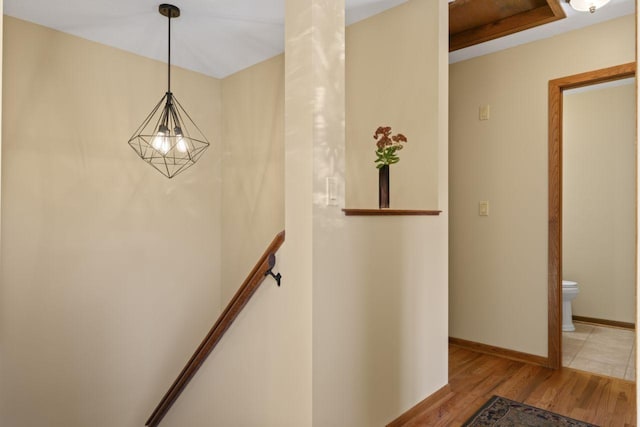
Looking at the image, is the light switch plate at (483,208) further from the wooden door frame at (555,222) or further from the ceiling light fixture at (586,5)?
the ceiling light fixture at (586,5)

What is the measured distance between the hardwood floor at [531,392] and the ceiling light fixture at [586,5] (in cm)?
222

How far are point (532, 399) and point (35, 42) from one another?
13.8 ft

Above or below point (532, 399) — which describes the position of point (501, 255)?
above

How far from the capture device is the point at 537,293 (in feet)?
10.2

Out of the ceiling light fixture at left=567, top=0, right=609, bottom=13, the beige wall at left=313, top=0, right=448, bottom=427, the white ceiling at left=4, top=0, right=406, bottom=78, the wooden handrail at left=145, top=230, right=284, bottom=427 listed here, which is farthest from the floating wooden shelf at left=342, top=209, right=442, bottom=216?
the ceiling light fixture at left=567, top=0, right=609, bottom=13

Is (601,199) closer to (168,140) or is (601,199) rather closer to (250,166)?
(250,166)

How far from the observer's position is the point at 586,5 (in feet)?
8.11

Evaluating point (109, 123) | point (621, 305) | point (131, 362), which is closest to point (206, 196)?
point (109, 123)

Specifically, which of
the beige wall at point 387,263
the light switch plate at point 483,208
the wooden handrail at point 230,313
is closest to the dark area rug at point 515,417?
the beige wall at point 387,263

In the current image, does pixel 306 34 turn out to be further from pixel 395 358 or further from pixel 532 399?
pixel 532 399

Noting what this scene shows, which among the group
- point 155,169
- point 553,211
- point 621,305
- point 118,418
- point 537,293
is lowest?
point 118,418

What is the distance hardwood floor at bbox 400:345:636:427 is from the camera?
229 centimetres

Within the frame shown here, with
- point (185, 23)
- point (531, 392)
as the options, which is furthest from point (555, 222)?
point (185, 23)

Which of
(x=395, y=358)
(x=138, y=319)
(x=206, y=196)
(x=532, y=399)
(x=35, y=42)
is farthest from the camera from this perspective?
(x=206, y=196)
